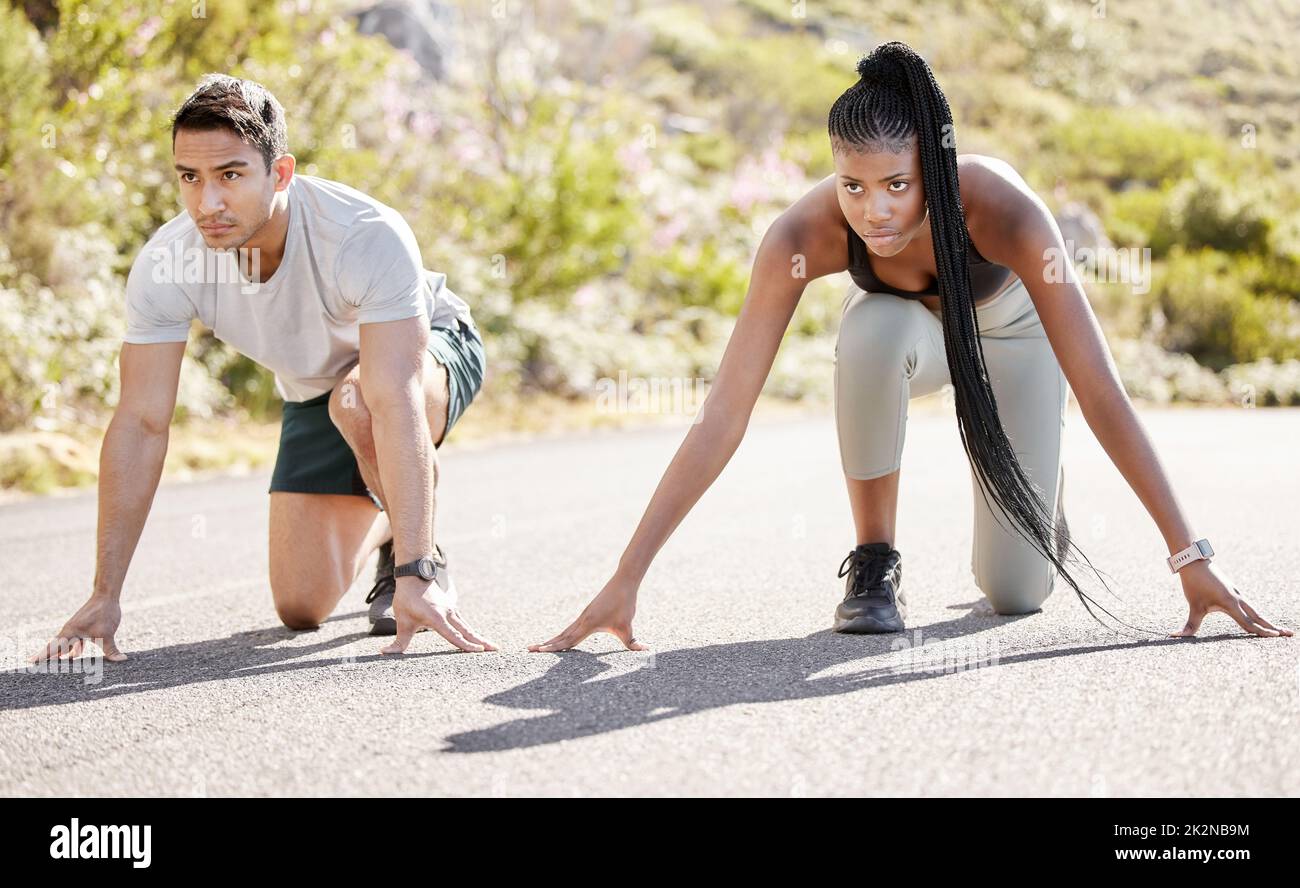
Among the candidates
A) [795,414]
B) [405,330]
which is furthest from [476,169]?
[405,330]

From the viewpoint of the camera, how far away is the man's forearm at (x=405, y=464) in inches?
151

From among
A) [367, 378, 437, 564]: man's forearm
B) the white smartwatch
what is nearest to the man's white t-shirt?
[367, 378, 437, 564]: man's forearm

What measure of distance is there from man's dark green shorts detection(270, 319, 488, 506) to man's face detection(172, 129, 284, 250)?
94 cm

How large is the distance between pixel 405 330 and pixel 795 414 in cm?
1117

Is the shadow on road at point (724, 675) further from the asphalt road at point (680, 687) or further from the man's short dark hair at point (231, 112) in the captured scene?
the man's short dark hair at point (231, 112)

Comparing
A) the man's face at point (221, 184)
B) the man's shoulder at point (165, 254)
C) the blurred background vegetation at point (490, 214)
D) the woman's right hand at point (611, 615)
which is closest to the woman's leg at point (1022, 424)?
the woman's right hand at point (611, 615)

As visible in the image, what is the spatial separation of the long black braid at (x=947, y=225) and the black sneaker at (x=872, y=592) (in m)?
0.38

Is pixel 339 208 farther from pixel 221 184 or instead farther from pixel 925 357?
pixel 925 357

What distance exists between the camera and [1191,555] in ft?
12.0

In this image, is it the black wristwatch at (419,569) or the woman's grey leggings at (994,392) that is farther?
the woman's grey leggings at (994,392)

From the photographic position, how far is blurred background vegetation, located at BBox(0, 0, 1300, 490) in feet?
34.3

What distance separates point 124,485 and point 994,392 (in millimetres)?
2646

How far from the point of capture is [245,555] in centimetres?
644
